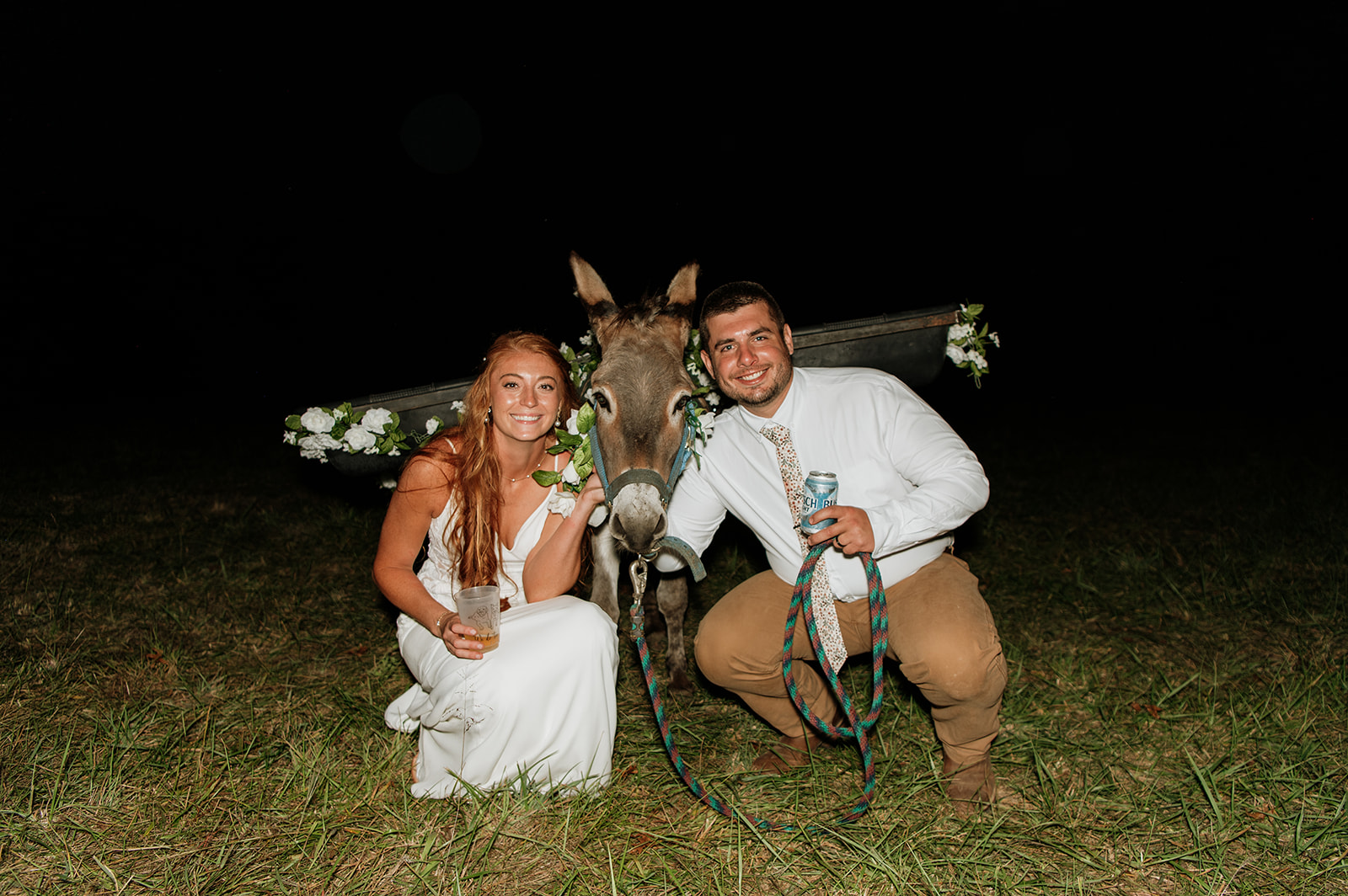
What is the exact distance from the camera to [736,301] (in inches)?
123

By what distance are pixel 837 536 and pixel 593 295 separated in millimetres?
1847

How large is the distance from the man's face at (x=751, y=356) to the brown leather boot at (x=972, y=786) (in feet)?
5.49

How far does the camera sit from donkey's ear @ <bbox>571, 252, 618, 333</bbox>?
12.3 feet

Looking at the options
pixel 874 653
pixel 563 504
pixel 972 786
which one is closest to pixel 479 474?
pixel 563 504

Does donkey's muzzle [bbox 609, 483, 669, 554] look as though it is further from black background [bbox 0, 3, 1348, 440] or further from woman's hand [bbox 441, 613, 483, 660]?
black background [bbox 0, 3, 1348, 440]

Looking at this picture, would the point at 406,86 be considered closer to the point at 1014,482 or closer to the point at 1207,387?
the point at 1014,482

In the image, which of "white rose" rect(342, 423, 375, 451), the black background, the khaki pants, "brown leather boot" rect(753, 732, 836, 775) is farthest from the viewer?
the black background

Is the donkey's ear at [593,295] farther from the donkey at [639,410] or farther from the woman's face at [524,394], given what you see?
the woman's face at [524,394]

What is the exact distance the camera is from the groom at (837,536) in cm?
282

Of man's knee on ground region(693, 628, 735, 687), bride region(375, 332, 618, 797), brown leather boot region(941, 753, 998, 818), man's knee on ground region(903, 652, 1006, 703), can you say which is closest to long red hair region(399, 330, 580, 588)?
bride region(375, 332, 618, 797)

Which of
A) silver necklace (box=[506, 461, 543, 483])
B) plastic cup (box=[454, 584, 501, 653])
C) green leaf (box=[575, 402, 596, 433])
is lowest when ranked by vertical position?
plastic cup (box=[454, 584, 501, 653])

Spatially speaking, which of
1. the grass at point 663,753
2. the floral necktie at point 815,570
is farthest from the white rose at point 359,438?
the floral necktie at point 815,570

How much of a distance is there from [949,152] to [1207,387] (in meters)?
12.5

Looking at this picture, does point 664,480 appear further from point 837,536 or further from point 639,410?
point 837,536
